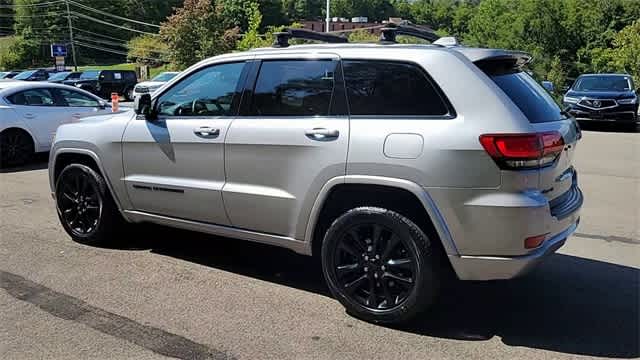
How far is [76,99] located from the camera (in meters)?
11.7

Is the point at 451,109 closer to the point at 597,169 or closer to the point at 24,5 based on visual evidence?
the point at 597,169

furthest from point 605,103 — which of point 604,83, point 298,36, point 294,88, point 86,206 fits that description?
point 86,206

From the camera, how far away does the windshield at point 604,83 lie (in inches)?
710

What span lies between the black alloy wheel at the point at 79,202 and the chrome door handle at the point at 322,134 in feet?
8.07

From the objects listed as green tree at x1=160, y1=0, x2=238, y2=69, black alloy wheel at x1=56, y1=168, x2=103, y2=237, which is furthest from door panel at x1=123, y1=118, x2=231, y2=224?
green tree at x1=160, y1=0, x2=238, y2=69

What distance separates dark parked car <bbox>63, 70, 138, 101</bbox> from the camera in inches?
1347

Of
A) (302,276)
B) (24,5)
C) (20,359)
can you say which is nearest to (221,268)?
(302,276)

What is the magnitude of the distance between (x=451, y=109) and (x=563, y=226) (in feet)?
3.64

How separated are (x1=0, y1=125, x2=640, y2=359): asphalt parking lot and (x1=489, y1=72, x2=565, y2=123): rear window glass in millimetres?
1401

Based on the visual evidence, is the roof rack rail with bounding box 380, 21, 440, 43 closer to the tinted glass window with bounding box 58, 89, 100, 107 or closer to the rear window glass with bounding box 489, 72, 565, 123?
the rear window glass with bounding box 489, 72, 565, 123

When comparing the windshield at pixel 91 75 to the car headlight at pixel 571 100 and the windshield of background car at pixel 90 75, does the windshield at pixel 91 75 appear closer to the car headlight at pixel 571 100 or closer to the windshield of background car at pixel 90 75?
the windshield of background car at pixel 90 75

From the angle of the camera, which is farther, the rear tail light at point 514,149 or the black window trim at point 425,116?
the black window trim at point 425,116

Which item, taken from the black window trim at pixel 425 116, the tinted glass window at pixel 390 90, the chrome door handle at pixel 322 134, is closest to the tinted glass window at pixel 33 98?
the chrome door handle at pixel 322 134

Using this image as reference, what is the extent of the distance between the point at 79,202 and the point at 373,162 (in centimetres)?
329
